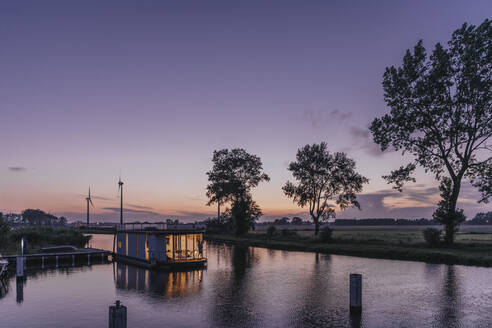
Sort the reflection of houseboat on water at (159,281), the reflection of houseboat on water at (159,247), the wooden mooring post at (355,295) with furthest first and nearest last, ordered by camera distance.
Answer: the reflection of houseboat on water at (159,247) → the reflection of houseboat on water at (159,281) → the wooden mooring post at (355,295)

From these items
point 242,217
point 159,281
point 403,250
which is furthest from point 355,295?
point 242,217

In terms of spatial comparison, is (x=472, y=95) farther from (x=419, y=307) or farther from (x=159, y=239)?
(x=159, y=239)

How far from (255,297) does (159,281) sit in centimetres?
982

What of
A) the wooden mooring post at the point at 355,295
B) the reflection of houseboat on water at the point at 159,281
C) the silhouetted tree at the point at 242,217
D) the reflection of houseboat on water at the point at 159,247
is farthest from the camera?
the silhouetted tree at the point at 242,217

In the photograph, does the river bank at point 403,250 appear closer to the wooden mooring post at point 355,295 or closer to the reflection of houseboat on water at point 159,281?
the reflection of houseboat on water at point 159,281

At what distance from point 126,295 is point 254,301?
847cm

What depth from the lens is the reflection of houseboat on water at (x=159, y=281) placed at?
24.4 metres

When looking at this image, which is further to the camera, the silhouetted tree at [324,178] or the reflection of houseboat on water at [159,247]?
the silhouetted tree at [324,178]

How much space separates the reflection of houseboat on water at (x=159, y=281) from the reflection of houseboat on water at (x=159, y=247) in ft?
4.19

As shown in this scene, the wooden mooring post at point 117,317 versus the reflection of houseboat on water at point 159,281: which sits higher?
the wooden mooring post at point 117,317

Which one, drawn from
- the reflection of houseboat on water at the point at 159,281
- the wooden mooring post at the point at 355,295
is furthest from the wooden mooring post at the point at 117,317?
the wooden mooring post at the point at 355,295

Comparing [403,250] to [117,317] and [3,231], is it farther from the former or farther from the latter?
[3,231]

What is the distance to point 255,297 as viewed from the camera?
73.0 feet

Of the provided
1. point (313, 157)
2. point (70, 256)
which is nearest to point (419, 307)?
point (70, 256)
